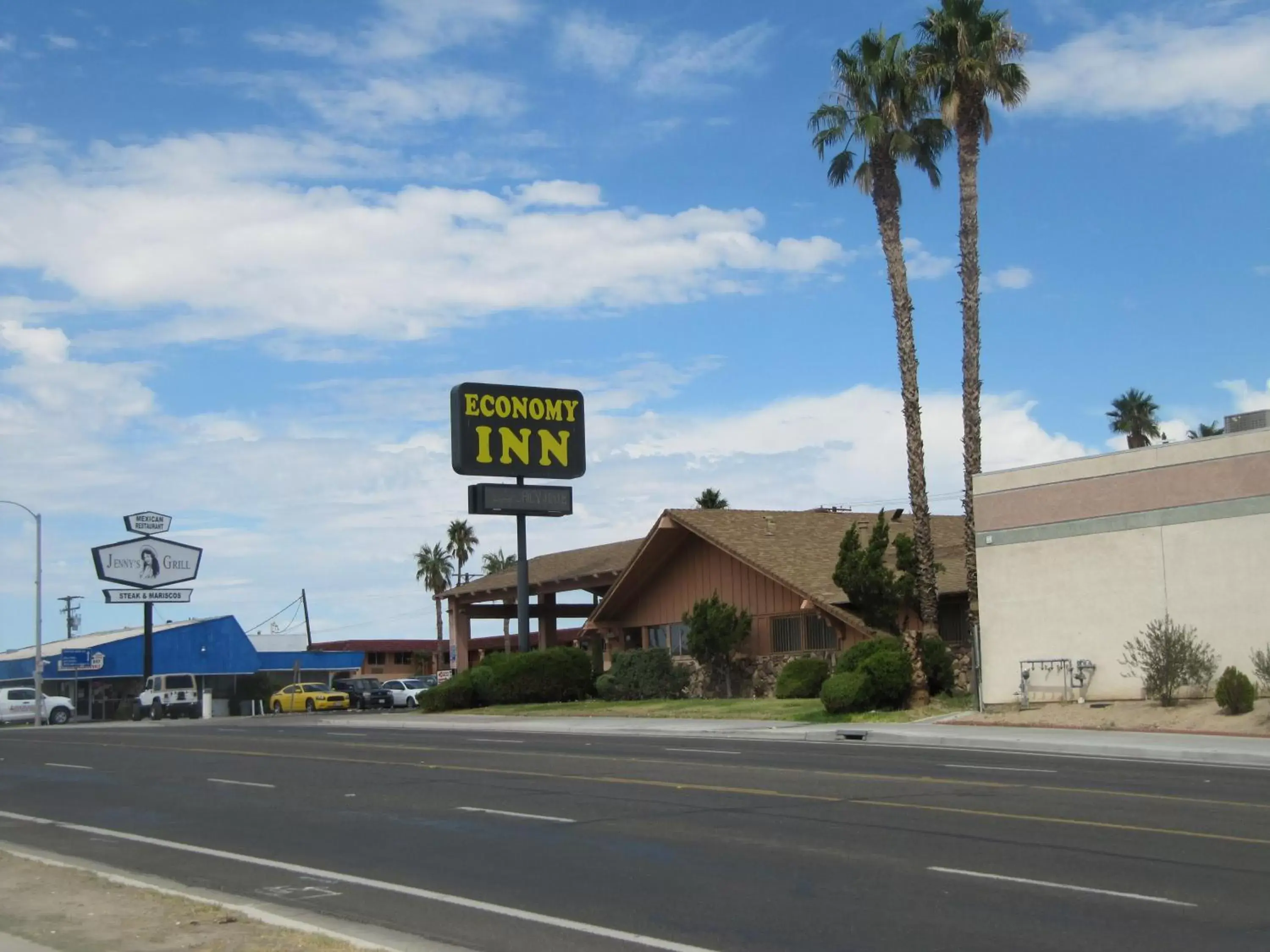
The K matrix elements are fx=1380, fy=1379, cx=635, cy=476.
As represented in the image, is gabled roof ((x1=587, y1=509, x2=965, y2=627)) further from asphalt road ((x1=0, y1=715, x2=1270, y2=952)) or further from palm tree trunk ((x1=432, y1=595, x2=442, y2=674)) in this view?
palm tree trunk ((x1=432, y1=595, x2=442, y2=674))

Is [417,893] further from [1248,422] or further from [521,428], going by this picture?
[521,428]

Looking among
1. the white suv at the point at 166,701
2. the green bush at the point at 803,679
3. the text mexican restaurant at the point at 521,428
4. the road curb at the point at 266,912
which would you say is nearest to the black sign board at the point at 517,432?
the text mexican restaurant at the point at 521,428

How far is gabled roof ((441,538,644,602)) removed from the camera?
50750 millimetres

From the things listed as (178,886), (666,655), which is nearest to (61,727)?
(666,655)

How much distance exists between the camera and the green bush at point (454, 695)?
149 feet

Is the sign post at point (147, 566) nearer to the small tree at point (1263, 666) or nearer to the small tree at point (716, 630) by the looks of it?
the small tree at point (716, 630)

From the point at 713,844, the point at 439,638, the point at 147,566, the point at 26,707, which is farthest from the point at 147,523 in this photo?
the point at 713,844

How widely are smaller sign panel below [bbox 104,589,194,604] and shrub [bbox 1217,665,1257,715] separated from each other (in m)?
56.2

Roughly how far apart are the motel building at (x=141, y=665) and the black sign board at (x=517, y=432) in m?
29.9

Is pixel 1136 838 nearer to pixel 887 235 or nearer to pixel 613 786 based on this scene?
pixel 613 786

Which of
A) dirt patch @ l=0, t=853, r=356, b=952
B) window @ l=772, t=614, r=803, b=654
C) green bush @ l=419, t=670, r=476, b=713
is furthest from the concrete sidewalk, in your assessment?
dirt patch @ l=0, t=853, r=356, b=952

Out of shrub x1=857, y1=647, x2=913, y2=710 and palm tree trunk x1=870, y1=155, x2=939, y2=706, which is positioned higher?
palm tree trunk x1=870, y1=155, x2=939, y2=706

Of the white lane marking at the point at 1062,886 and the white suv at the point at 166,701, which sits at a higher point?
the white lane marking at the point at 1062,886

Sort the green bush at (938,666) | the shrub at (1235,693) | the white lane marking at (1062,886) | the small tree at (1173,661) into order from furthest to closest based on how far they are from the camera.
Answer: the green bush at (938,666)
the small tree at (1173,661)
the shrub at (1235,693)
the white lane marking at (1062,886)
